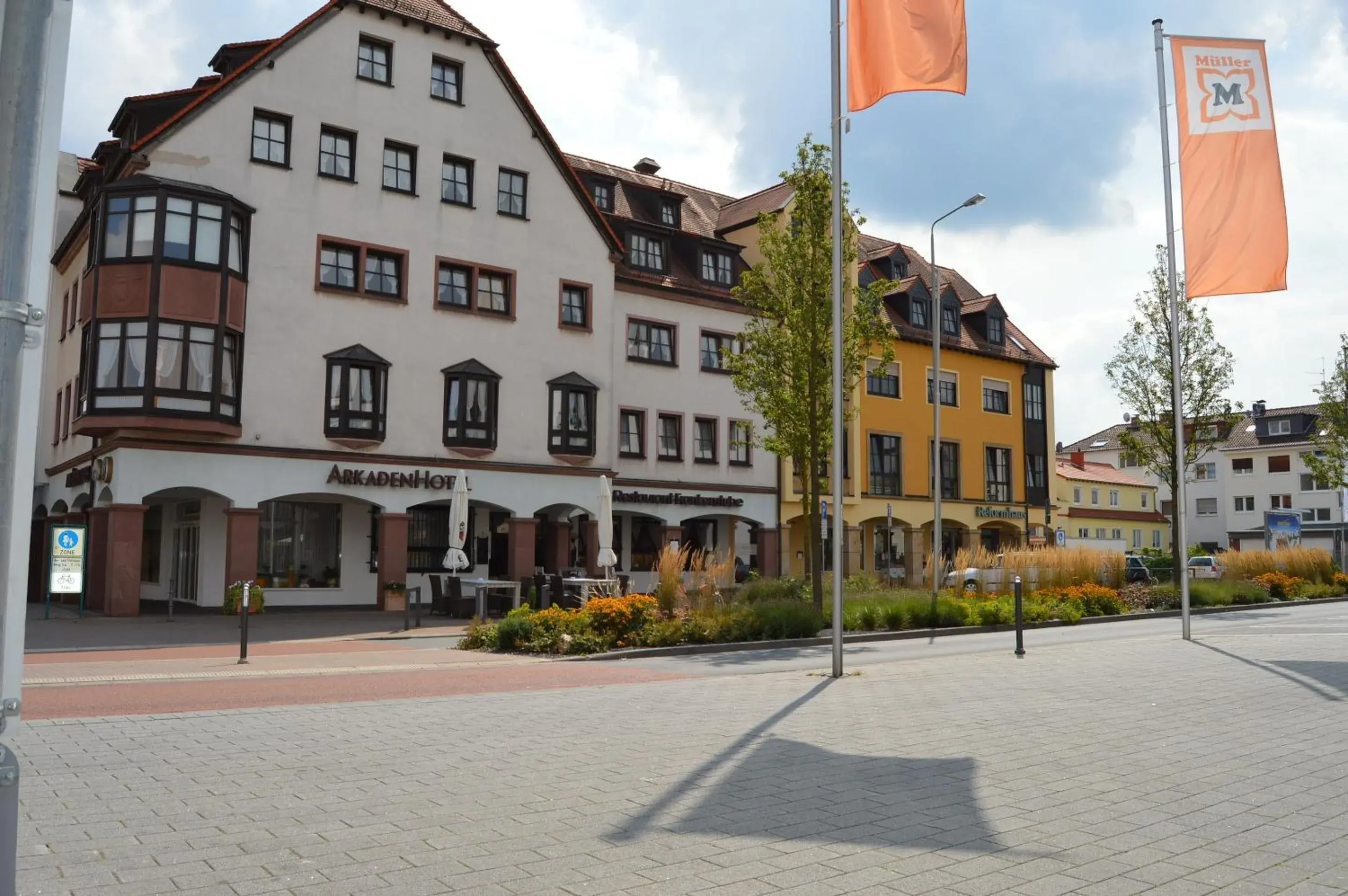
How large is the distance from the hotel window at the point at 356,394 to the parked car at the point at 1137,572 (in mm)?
23876

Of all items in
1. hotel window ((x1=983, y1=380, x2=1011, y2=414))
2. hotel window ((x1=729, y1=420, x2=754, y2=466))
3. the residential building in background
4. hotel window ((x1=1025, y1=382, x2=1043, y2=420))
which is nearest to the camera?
hotel window ((x1=729, y1=420, x2=754, y2=466))

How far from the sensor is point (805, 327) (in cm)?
2253

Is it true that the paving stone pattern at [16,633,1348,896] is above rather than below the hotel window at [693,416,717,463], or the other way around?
below

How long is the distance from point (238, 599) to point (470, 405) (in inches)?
338

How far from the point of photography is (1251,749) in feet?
26.2

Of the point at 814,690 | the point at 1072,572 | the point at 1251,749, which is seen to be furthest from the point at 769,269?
the point at 1251,749

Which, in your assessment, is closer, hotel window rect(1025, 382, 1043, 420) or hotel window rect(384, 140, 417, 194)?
hotel window rect(384, 140, 417, 194)

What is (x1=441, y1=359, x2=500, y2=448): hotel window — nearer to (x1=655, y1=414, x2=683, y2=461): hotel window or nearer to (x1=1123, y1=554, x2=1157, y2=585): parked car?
(x1=655, y1=414, x2=683, y2=461): hotel window

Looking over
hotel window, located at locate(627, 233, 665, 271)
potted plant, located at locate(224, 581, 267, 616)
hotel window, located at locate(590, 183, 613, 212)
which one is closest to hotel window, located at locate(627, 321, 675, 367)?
hotel window, located at locate(627, 233, 665, 271)

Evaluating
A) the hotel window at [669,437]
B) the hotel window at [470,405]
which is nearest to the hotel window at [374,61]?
the hotel window at [470,405]

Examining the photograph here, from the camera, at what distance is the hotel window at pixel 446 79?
31.8 m

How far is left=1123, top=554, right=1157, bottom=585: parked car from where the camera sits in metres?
38.3

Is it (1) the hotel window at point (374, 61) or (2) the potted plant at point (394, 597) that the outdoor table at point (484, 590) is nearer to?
(2) the potted plant at point (394, 597)

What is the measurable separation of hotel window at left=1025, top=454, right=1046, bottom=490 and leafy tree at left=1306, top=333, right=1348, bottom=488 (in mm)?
12223
